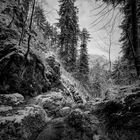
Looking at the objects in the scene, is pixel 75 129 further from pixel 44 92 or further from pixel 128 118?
pixel 44 92

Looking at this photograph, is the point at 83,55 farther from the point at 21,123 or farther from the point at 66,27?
the point at 21,123

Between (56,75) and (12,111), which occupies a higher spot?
(56,75)

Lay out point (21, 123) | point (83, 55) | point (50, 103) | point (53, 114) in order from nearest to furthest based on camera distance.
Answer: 1. point (21, 123)
2. point (53, 114)
3. point (50, 103)
4. point (83, 55)

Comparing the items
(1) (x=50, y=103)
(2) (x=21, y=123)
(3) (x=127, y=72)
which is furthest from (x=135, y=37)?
(1) (x=50, y=103)

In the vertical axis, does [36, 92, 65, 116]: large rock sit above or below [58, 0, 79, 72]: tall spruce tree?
Answer: below

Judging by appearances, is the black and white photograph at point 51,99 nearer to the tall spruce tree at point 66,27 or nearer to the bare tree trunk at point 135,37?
the bare tree trunk at point 135,37

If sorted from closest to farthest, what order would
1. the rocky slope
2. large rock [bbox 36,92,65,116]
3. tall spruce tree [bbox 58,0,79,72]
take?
the rocky slope, large rock [bbox 36,92,65,116], tall spruce tree [bbox 58,0,79,72]

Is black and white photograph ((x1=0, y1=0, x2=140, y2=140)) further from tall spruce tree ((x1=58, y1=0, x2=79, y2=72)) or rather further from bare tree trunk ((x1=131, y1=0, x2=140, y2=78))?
tall spruce tree ((x1=58, y1=0, x2=79, y2=72))

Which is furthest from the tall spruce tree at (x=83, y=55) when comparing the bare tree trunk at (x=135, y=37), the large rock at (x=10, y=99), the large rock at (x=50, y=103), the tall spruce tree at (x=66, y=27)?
the bare tree trunk at (x=135, y=37)

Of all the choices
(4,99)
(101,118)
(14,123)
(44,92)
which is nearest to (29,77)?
(44,92)

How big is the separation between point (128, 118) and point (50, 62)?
1028 centimetres

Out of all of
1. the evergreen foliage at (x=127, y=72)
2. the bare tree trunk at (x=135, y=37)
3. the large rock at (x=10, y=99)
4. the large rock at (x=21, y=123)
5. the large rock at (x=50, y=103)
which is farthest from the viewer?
the evergreen foliage at (x=127, y=72)

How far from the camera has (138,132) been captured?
311cm

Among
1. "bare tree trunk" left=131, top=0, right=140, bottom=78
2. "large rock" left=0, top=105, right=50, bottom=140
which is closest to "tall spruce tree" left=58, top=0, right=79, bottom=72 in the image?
"large rock" left=0, top=105, right=50, bottom=140
